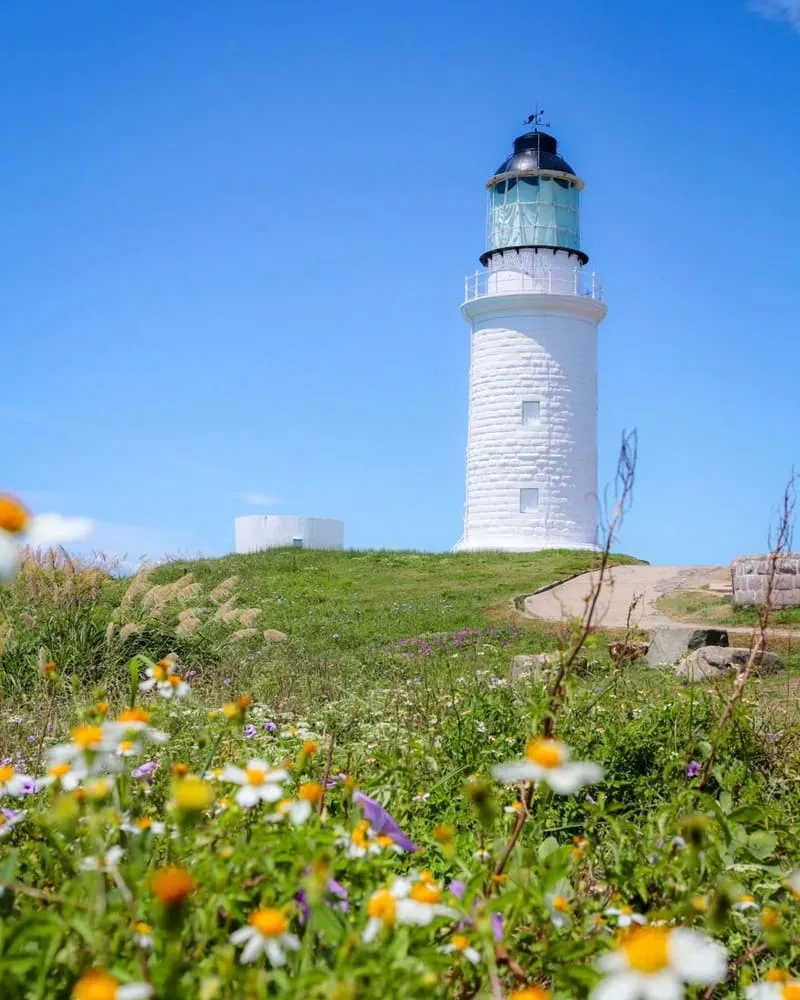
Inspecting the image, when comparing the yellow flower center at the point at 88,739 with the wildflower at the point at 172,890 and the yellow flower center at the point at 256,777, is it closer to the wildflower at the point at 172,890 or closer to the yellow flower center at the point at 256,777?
the yellow flower center at the point at 256,777

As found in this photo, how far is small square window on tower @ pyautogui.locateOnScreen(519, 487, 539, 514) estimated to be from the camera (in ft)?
78.5

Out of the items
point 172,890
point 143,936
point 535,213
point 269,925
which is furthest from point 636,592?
point 172,890

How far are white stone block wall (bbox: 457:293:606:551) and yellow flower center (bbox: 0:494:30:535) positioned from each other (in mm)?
22177

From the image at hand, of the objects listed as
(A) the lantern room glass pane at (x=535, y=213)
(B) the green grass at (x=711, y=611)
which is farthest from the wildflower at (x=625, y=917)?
(A) the lantern room glass pane at (x=535, y=213)

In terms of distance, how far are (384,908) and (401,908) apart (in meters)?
0.03

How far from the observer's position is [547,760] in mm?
1377

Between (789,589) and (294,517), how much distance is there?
47.0 feet

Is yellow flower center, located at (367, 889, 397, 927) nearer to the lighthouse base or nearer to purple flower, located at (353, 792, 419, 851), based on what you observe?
purple flower, located at (353, 792, 419, 851)

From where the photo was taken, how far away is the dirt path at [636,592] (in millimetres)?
14586

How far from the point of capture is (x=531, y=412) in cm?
2420

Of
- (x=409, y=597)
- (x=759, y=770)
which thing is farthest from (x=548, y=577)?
(x=759, y=770)

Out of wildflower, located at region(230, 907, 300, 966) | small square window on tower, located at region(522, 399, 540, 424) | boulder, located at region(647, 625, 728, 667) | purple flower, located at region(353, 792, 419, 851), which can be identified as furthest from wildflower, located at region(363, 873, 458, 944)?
small square window on tower, located at region(522, 399, 540, 424)

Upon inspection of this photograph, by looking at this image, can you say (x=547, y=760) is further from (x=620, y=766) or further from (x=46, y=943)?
(x=620, y=766)

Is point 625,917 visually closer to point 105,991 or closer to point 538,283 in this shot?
point 105,991
